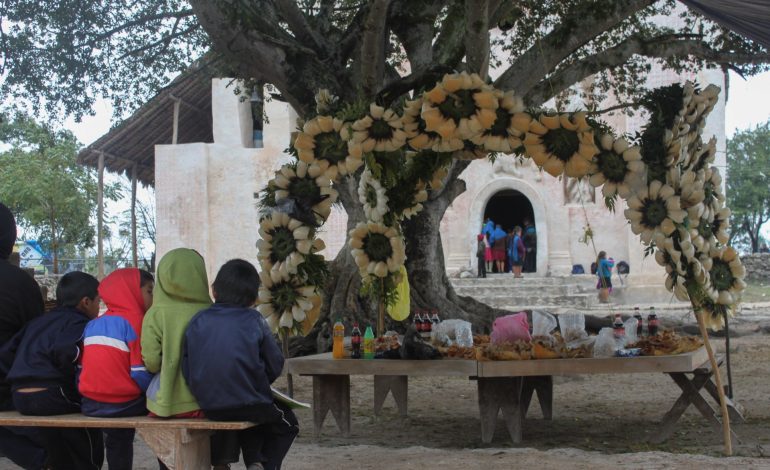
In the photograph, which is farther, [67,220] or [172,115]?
[67,220]

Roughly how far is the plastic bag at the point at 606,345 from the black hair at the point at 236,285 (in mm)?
2550

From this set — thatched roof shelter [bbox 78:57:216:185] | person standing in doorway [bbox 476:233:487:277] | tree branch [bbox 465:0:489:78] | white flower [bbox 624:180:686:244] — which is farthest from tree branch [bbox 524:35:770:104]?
thatched roof shelter [bbox 78:57:216:185]

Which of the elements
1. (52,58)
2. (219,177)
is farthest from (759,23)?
(219,177)

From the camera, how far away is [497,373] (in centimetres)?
567

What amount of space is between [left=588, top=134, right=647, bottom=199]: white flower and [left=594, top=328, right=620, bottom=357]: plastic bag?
101cm

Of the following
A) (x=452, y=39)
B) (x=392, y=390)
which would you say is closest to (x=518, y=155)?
(x=392, y=390)

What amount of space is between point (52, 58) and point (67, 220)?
21323 millimetres

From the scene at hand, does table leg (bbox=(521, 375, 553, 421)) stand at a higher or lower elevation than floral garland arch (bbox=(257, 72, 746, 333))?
lower

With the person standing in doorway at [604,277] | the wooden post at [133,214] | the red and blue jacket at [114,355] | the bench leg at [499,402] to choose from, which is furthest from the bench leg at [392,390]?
the wooden post at [133,214]

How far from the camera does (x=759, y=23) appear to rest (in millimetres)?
5914

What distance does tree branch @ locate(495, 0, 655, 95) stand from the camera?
384 inches

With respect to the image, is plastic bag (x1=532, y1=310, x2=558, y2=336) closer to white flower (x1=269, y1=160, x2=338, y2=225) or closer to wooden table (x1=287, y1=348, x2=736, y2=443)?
wooden table (x1=287, y1=348, x2=736, y2=443)

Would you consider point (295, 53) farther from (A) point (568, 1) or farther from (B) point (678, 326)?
(B) point (678, 326)

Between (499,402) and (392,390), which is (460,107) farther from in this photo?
(392,390)
